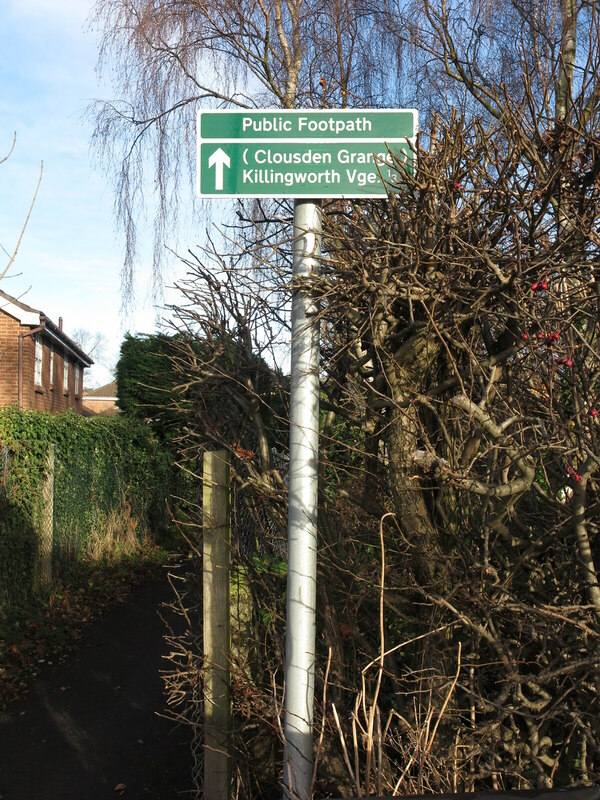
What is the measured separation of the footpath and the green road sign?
9.09 feet

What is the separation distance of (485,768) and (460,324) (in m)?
1.72

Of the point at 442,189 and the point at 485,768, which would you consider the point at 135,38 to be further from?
the point at 485,768

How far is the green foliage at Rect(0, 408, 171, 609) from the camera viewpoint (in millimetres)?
9344

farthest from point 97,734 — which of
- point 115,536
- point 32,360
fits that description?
point 32,360

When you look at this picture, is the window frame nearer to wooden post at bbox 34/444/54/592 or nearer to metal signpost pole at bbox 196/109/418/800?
wooden post at bbox 34/444/54/592

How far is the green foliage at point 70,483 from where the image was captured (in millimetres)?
9344

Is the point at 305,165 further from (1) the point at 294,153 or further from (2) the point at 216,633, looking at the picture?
(2) the point at 216,633

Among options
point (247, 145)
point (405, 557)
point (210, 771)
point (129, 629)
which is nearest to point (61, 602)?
point (129, 629)

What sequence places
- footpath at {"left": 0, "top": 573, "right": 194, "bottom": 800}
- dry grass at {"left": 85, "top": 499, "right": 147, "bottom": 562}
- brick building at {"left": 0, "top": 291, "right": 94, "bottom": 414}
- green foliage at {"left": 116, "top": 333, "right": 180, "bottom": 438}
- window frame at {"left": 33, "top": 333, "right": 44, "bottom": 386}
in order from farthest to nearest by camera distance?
1. window frame at {"left": 33, "top": 333, "right": 44, "bottom": 386}
2. brick building at {"left": 0, "top": 291, "right": 94, "bottom": 414}
3. green foliage at {"left": 116, "top": 333, "right": 180, "bottom": 438}
4. dry grass at {"left": 85, "top": 499, "right": 147, "bottom": 562}
5. footpath at {"left": 0, "top": 573, "right": 194, "bottom": 800}

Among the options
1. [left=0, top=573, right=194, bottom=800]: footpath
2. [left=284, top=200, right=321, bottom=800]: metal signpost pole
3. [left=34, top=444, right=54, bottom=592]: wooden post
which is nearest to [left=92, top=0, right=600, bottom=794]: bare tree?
[left=284, top=200, right=321, bottom=800]: metal signpost pole

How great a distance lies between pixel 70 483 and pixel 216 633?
797 centimetres

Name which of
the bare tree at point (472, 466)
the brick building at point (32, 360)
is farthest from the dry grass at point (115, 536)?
the bare tree at point (472, 466)

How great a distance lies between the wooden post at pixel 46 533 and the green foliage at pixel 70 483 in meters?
0.09

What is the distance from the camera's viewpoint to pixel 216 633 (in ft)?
12.5
